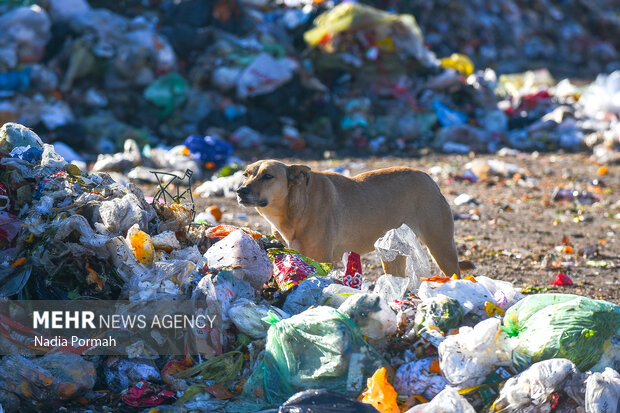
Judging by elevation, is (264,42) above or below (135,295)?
below

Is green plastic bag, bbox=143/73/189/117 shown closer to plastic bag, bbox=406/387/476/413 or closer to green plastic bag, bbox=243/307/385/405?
green plastic bag, bbox=243/307/385/405

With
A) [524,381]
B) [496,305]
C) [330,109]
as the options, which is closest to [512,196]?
[330,109]

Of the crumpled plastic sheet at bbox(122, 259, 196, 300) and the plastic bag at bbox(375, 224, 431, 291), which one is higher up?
the crumpled plastic sheet at bbox(122, 259, 196, 300)

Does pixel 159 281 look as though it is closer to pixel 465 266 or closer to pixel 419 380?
pixel 419 380

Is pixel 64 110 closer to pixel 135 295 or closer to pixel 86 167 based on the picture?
pixel 86 167

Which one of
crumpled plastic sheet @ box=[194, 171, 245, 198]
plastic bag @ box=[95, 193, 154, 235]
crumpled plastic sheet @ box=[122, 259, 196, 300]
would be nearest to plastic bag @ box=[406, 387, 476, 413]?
crumpled plastic sheet @ box=[122, 259, 196, 300]

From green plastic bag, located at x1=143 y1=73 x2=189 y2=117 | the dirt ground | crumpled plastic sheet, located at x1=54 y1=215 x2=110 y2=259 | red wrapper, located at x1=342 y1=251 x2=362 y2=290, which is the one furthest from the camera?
green plastic bag, located at x1=143 y1=73 x2=189 y2=117

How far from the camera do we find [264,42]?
12.7 meters

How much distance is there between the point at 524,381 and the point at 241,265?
156 cm

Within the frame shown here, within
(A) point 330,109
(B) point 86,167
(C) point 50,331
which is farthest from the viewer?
(A) point 330,109

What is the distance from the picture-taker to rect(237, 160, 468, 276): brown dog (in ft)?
16.0

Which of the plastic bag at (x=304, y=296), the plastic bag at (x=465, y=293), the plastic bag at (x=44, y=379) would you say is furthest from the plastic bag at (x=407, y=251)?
the plastic bag at (x=44, y=379)

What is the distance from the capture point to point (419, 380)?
3.27 m

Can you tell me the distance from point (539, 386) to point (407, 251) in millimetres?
1373
